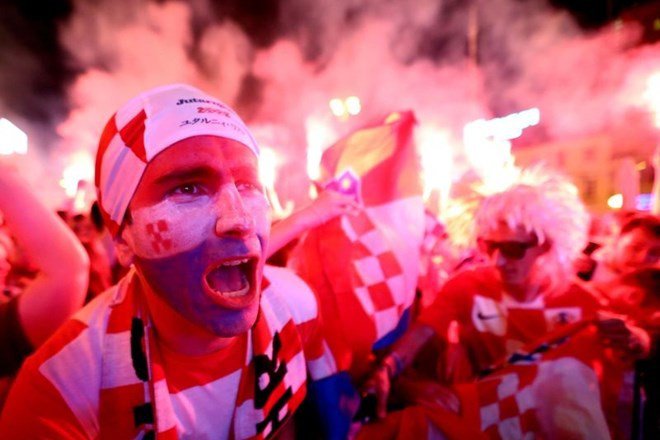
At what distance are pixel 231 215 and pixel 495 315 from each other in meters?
1.66

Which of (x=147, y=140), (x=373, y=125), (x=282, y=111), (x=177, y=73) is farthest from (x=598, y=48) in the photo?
(x=147, y=140)

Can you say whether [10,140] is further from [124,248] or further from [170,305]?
[170,305]

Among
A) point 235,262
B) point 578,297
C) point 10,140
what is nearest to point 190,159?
point 235,262

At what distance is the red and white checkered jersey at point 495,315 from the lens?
2.13 m

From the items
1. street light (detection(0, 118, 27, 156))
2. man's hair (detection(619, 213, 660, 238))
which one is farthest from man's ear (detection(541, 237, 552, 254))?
street light (detection(0, 118, 27, 156))

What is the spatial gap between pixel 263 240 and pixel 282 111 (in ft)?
61.0

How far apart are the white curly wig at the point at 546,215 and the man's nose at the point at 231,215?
1556 mm

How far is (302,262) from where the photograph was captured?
171cm

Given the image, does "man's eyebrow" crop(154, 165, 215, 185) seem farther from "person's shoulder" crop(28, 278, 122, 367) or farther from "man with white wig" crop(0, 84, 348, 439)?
"person's shoulder" crop(28, 278, 122, 367)

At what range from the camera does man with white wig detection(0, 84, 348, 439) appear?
1.01 m

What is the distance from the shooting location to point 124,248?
1.12 m

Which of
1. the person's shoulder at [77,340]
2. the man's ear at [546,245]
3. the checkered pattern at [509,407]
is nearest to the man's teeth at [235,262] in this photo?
the person's shoulder at [77,340]

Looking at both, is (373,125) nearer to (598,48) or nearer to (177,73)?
(177,73)

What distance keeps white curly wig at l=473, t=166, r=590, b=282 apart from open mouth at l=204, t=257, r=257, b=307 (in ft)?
5.02
